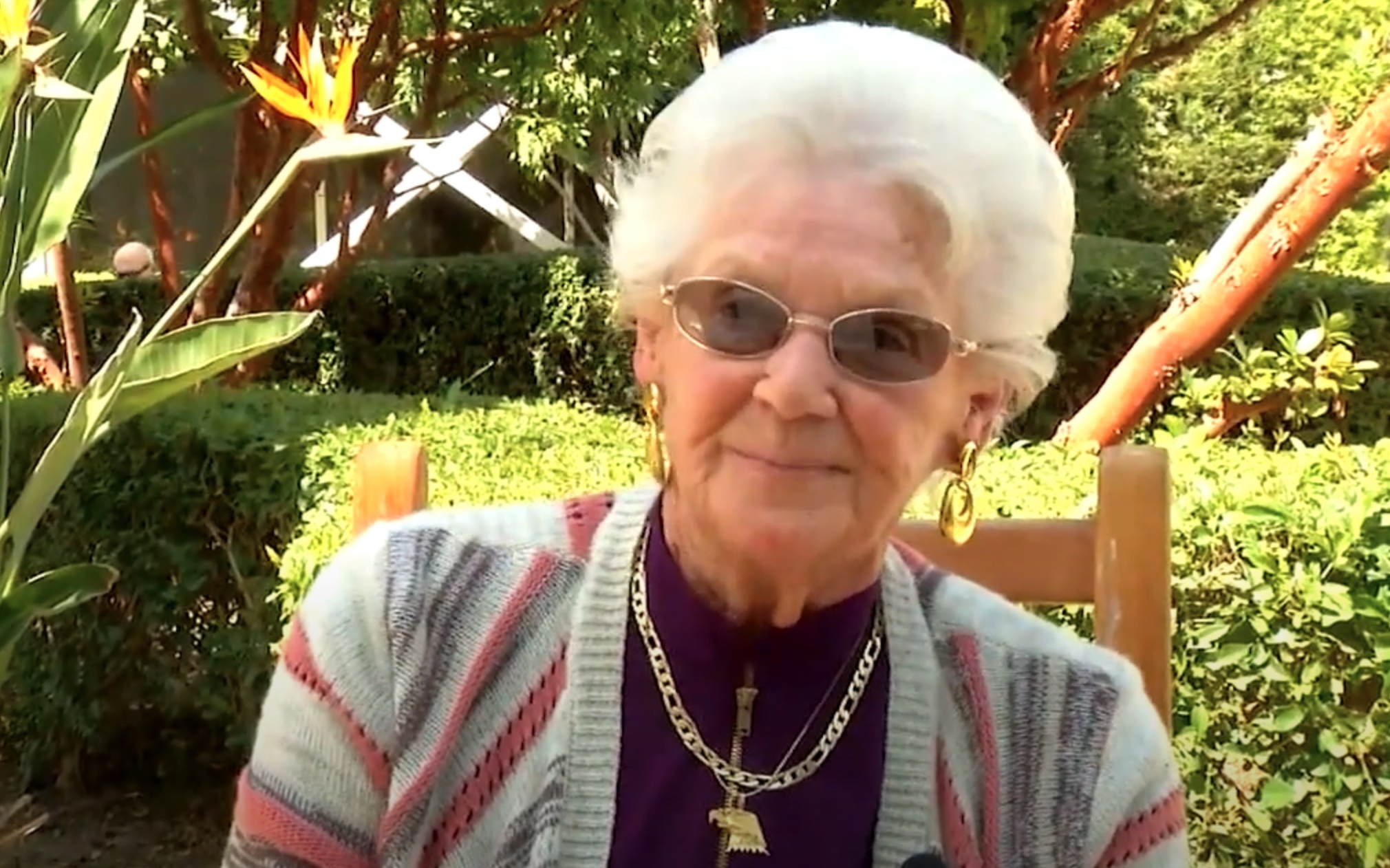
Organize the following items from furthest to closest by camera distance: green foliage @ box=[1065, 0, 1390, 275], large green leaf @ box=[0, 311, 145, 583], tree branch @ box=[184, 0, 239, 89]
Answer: green foliage @ box=[1065, 0, 1390, 275], tree branch @ box=[184, 0, 239, 89], large green leaf @ box=[0, 311, 145, 583]

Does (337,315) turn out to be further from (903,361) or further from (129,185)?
(903,361)

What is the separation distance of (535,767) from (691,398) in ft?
1.04

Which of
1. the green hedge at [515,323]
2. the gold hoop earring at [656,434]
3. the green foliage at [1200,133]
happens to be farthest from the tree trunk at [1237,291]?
the green foliage at [1200,133]

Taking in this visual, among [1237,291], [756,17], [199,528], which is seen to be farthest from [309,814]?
[756,17]

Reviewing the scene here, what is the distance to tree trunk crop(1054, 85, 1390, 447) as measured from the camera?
133 inches

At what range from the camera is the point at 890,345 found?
4.09 ft

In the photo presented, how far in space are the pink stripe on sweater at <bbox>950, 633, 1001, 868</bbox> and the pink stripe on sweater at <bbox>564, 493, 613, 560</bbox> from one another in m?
0.31

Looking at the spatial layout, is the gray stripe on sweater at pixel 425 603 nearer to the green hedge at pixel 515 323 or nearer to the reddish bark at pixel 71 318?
the reddish bark at pixel 71 318

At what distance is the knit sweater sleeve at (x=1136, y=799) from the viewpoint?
138 centimetres

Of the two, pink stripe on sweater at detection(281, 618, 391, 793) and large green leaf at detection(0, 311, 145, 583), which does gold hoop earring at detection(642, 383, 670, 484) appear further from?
large green leaf at detection(0, 311, 145, 583)

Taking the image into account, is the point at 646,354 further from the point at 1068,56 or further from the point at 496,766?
the point at 1068,56

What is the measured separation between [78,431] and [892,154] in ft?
3.65

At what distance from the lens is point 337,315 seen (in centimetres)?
675

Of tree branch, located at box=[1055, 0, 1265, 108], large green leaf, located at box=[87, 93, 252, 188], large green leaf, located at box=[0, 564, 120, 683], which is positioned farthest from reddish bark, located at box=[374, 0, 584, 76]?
large green leaf, located at box=[0, 564, 120, 683]
